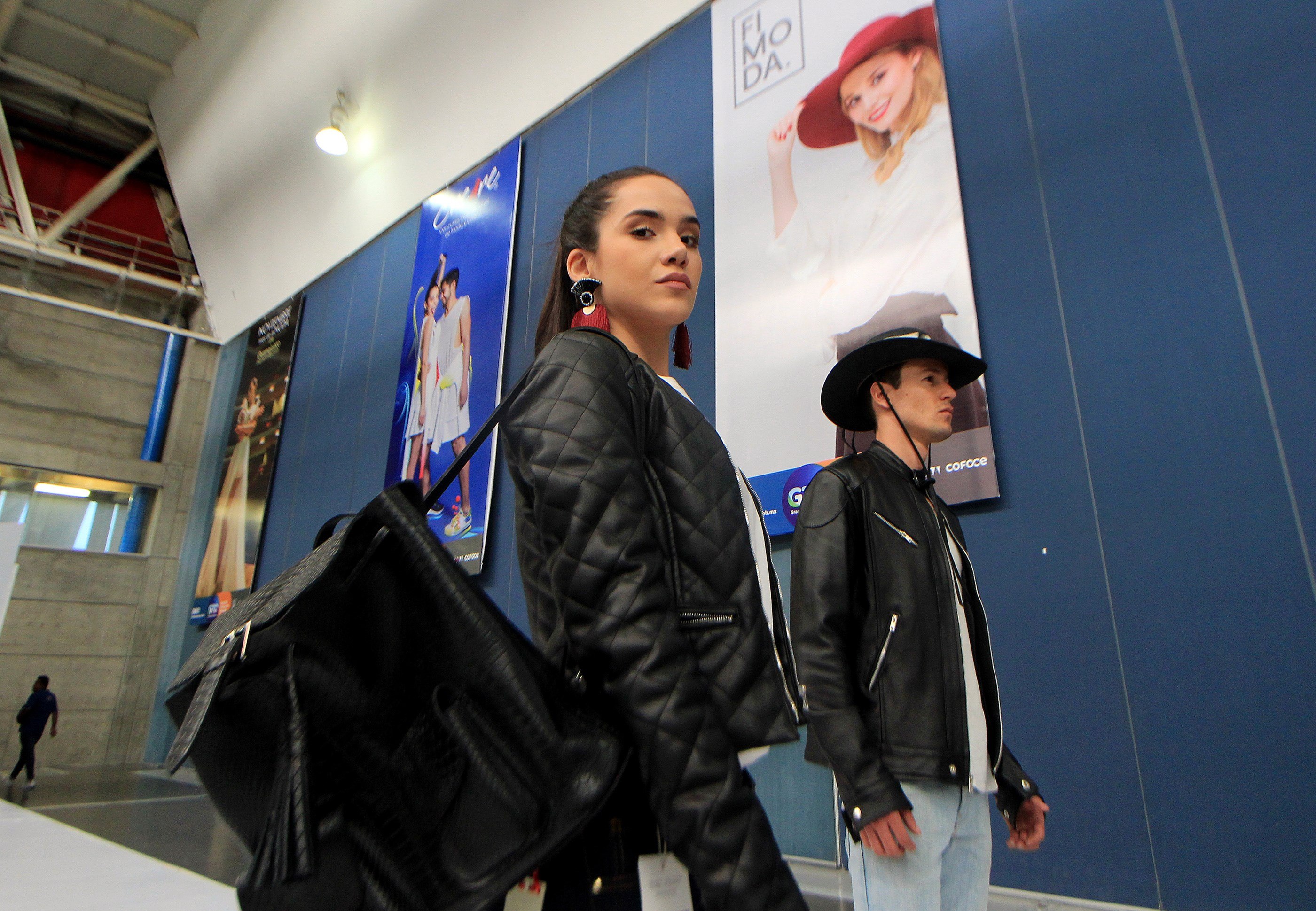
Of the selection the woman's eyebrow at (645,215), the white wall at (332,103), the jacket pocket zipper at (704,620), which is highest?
the white wall at (332,103)

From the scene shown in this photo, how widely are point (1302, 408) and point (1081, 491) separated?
722 mm

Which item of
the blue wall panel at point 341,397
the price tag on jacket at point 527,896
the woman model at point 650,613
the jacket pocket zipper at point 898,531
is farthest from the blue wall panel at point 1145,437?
the blue wall panel at point 341,397

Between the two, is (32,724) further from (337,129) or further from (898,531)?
(898,531)

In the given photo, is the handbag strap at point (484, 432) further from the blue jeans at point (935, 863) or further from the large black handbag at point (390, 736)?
the blue jeans at point (935, 863)

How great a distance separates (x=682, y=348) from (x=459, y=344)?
201 inches

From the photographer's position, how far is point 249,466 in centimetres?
924

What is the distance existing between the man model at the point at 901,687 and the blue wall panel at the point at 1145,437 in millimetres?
1463

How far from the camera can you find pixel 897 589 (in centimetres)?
152

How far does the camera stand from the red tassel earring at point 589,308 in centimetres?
110

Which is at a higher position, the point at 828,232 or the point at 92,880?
the point at 828,232

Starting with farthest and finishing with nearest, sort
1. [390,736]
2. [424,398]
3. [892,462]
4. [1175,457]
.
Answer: [424,398] → [1175,457] → [892,462] → [390,736]

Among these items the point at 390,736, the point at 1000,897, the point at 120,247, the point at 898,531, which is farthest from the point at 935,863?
the point at 120,247

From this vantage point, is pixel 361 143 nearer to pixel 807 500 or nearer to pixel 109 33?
pixel 109 33

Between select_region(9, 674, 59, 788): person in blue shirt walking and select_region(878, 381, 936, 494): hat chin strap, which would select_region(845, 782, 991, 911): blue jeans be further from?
select_region(9, 674, 59, 788): person in blue shirt walking
